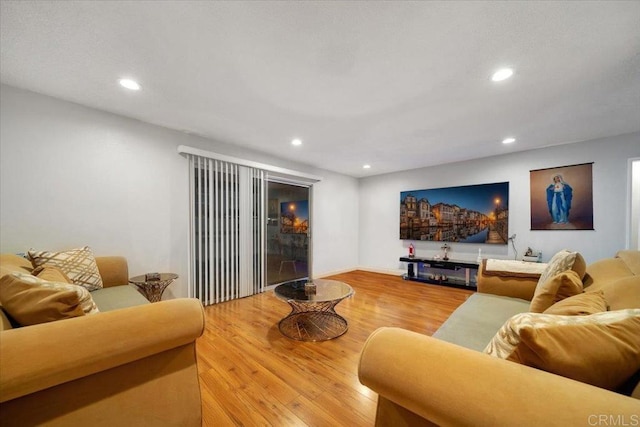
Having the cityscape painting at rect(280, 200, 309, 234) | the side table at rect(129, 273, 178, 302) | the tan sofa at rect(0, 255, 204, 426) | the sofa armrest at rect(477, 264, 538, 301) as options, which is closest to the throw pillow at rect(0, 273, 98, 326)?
the tan sofa at rect(0, 255, 204, 426)

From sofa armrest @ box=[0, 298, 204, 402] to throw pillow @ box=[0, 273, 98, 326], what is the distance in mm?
148

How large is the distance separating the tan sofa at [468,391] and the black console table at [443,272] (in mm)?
3485

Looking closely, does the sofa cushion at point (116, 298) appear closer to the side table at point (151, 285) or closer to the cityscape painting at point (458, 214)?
the side table at point (151, 285)

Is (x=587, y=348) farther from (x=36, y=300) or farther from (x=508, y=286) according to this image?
(x=36, y=300)

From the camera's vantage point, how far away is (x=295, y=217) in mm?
4766

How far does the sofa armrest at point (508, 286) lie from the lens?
6.79ft

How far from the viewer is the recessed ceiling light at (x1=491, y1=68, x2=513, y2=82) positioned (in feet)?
6.07

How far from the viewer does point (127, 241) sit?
2.70 m

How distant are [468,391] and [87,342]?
1.34 metres

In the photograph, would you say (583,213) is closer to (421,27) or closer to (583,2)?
(583,2)

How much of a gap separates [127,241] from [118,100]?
1.51 metres

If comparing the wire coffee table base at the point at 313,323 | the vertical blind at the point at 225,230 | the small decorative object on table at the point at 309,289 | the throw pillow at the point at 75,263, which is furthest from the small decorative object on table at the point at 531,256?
the throw pillow at the point at 75,263

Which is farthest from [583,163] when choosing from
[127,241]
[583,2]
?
[127,241]

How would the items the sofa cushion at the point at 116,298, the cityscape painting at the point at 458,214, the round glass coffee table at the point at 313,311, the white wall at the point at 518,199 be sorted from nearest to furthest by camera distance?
the sofa cushion at the point at 116,298, the round glass coffee table at the point at 313,311, the white wall at the point at 518,199, the cityscape painting at the point at 458,214
